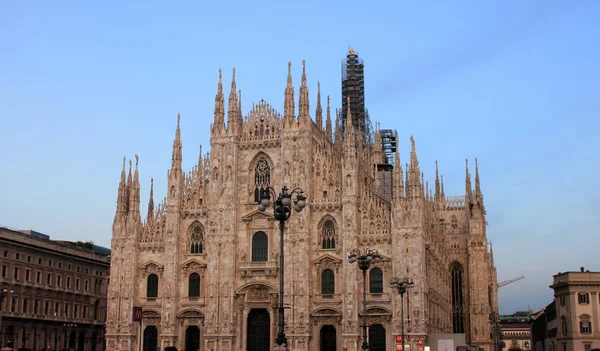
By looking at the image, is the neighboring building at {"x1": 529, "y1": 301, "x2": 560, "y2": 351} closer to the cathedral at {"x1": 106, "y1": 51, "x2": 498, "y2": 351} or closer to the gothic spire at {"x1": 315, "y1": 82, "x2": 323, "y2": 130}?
the cathedral at {"x1": 106, "y1": 51, "x2": 498, "y2": 351}

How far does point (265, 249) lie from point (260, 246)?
0.53 meters

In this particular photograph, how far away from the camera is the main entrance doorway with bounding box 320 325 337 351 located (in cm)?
5788

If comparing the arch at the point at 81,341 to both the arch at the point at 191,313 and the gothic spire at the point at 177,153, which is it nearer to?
the arch at the point at 191,313

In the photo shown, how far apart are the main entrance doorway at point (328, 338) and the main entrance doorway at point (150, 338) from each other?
1429 centimetres

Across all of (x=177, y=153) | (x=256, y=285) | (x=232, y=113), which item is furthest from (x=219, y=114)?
(x=256, y=285)

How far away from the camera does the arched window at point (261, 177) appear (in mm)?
61594

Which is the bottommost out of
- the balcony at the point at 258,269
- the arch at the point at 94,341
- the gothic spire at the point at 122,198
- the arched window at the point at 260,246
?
the arch at the point at 94,341

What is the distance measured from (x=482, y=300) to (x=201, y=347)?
3899cm

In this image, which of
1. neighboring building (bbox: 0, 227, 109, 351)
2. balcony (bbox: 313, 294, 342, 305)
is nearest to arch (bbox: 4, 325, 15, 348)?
neighboring building (bbox: 0, 227, 109, 351)

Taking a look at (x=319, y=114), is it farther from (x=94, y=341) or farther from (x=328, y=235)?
(x=94, y=341)

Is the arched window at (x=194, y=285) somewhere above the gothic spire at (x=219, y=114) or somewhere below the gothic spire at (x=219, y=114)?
below

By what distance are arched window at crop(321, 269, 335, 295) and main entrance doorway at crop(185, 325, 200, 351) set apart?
37.5ft

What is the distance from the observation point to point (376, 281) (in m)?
56.8

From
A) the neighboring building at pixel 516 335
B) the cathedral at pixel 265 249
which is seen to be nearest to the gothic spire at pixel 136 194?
the cathedral at pixel 265 249
